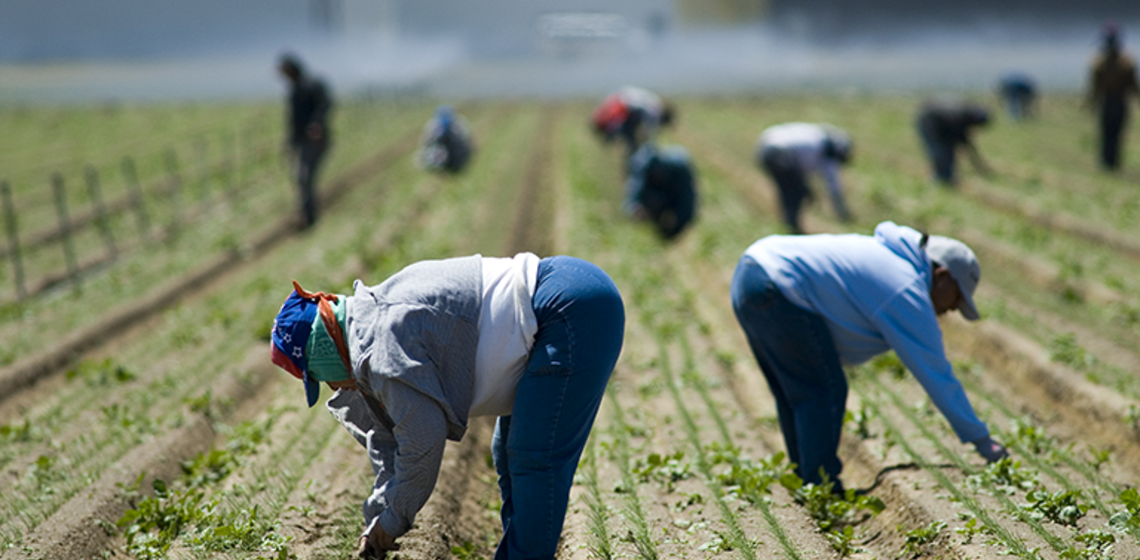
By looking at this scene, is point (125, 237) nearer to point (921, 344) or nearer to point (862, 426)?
point (862, 426)

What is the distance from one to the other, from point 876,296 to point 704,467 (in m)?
1.33

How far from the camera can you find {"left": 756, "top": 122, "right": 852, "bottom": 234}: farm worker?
10570 millimetres

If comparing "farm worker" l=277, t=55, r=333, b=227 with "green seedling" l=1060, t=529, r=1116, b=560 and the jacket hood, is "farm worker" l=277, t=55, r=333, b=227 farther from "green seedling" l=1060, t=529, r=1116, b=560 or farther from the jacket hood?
"green seedling" l=1060, t=529, r=1116, b=560

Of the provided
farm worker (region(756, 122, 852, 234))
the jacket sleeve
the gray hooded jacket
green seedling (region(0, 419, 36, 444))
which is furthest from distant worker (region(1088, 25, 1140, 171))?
green seedling (region(0, 419, 36, 444))

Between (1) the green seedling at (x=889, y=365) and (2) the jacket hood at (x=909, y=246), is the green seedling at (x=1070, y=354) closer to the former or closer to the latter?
(1) the green seedling at (x=889, y=365)

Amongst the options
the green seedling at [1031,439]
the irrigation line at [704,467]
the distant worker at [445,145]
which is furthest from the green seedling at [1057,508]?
the distant worker at [445,145]

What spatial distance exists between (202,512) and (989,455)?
11.4 ft

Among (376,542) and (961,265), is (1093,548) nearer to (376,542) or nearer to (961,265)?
(961,265)

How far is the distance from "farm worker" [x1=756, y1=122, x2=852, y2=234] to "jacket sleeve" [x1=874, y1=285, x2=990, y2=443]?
651cm

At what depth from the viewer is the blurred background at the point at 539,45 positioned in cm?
4400

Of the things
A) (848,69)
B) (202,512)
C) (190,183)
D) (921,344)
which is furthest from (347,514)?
(848,69)

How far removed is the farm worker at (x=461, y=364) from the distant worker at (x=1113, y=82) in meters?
13.6

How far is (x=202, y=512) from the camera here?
14.3ft

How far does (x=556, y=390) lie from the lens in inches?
129
